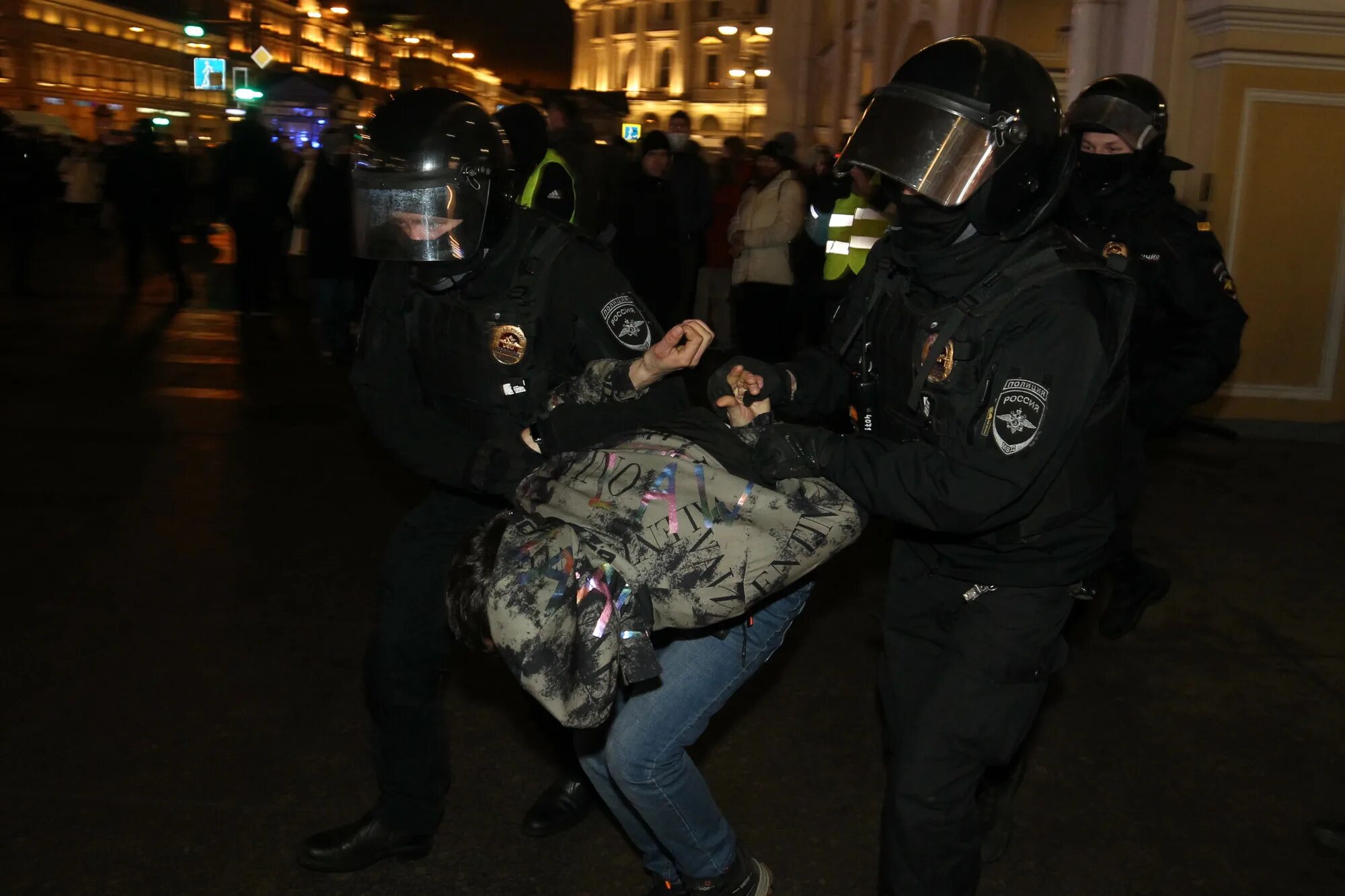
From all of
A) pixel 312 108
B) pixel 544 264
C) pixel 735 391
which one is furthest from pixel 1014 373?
pixel 312 108

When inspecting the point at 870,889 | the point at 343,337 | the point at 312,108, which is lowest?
the point at 870,889

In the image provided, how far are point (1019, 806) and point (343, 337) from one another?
337 inches

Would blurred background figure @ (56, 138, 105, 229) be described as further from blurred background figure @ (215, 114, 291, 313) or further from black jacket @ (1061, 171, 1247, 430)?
black jacket @ (1061, 171, 1247, 430)

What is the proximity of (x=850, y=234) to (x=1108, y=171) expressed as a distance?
3.26 m

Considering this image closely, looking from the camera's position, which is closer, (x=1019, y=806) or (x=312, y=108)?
(x=1019, y=806)

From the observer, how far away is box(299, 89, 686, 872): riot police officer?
2811 mm

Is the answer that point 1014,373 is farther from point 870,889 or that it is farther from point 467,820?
point 467,820

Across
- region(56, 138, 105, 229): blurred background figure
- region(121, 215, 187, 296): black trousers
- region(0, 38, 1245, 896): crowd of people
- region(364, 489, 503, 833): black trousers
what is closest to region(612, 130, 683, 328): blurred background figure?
region(121, 215, 187, 296): black trousers

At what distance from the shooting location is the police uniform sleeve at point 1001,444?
7.55 feet

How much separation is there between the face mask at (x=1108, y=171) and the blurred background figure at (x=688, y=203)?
6.31 metres

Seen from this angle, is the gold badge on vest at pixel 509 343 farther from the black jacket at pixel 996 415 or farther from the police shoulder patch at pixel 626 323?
the black jacket at pixel 996 415

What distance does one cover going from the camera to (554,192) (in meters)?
6.82

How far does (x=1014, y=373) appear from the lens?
2.32 metres

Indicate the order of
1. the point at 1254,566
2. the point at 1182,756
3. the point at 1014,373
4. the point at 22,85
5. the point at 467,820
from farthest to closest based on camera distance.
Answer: the point at 22,85
the point at 1254,566
the point at 1182,756
the point at 467,820
the point at 1014,373
